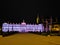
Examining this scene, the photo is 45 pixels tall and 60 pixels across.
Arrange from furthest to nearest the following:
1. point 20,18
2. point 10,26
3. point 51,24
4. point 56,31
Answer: point 20,18
point 10,26
point 51,24
point 56,31

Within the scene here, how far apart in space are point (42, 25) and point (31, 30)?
4.04 meters

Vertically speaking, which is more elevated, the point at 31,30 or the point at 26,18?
the point at 26,18

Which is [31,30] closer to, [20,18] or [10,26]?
[10,26]

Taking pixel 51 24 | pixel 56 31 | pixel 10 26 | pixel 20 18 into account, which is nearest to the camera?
pixel 56 31

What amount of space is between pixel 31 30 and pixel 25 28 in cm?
185

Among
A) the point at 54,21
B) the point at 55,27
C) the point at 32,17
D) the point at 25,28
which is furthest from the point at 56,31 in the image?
the point at 32,17

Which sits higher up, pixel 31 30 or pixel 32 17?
pixel 32 17

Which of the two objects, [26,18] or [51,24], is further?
[26,18]

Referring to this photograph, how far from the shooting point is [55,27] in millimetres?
36906

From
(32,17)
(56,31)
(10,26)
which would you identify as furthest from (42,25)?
(32,17)

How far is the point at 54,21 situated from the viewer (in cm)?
3984

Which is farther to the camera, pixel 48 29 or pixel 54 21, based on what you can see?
pixel 54 21

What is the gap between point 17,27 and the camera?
4250cm

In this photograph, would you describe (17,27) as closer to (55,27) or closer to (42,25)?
(42,25)
